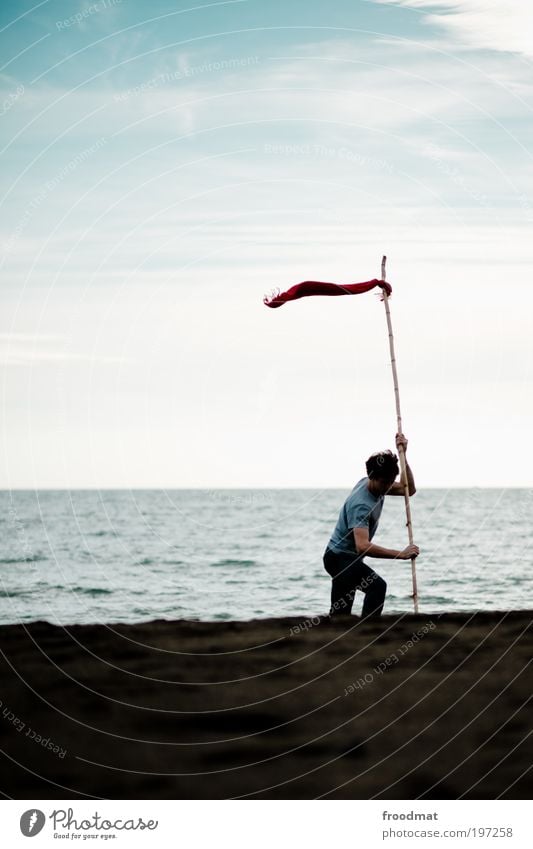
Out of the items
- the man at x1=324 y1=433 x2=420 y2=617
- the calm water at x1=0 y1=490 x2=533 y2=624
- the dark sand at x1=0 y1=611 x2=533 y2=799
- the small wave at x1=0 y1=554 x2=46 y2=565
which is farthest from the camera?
the small wave at x1=0 y1=554 x2=46 y2=565

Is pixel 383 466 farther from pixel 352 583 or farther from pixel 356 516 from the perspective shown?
pixel 352 583

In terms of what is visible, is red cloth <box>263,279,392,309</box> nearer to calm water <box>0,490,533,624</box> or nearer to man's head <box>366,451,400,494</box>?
man's head <box>366,451,400,494</box>

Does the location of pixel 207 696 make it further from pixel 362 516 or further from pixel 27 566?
pixel 27 566

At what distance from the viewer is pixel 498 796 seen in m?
5.21

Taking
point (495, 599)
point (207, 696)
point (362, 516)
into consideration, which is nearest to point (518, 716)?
point (207, 696)

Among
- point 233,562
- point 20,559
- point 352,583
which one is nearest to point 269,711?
point 352,583

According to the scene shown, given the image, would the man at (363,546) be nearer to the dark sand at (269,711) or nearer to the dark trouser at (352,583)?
the dark trouser at (352,583)

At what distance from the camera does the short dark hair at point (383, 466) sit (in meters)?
9.52

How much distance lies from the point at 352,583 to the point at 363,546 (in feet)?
1.41

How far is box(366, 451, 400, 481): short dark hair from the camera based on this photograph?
9516 mm

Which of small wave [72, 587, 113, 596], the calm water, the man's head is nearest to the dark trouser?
the man's head

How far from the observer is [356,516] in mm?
9539

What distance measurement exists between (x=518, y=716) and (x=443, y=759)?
2.86ft
